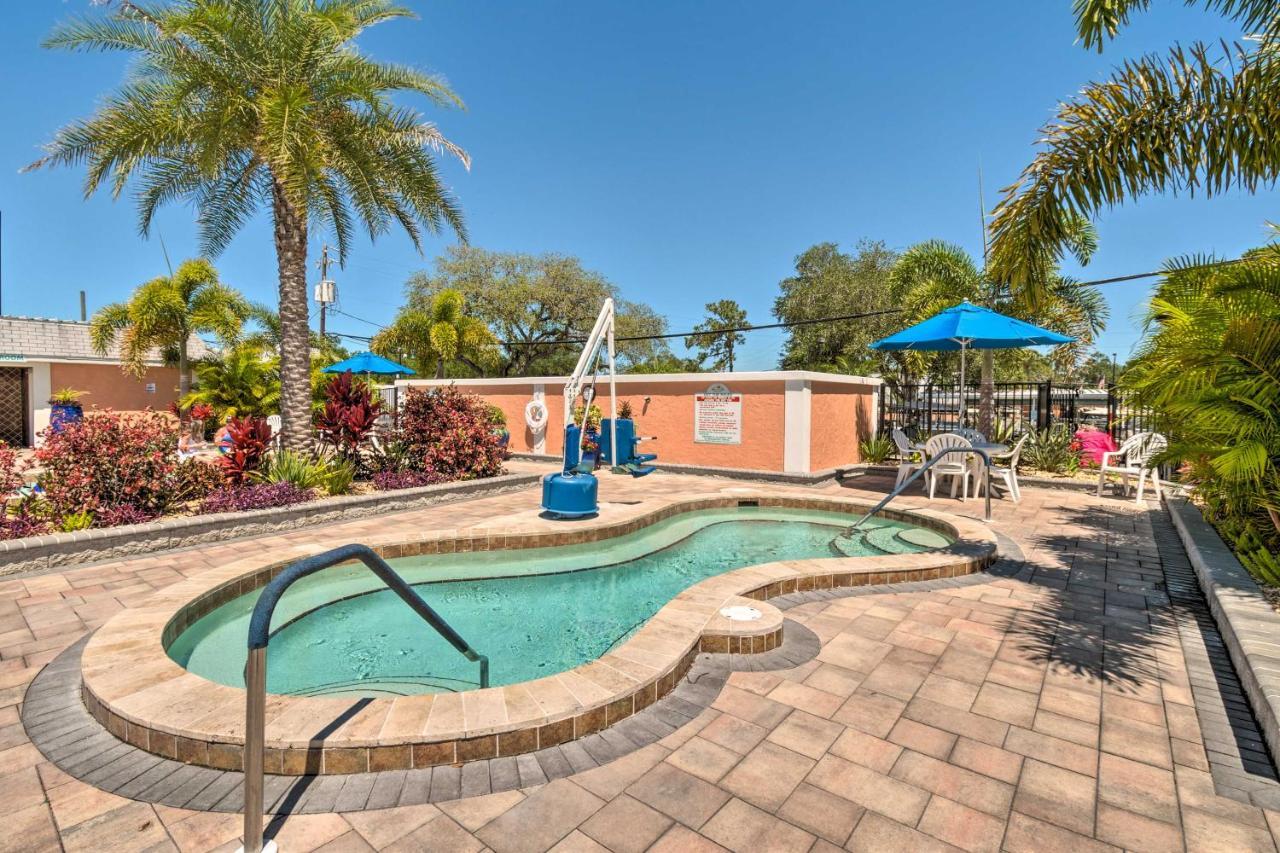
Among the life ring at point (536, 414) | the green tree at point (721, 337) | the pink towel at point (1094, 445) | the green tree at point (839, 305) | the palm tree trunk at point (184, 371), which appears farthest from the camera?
the green tree at point (721, 337)

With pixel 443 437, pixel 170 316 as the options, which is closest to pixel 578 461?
pixel 443 437

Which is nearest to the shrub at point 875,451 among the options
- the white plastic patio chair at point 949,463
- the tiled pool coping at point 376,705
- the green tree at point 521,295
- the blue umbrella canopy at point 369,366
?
the white plastic patio chair at point 949,463

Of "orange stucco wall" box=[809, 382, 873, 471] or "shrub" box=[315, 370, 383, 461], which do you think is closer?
"shrub" box=[315, 370, 383, 461]

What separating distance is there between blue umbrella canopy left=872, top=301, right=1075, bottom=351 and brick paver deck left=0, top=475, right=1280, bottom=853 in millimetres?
5358

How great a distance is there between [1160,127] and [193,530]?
10.1m

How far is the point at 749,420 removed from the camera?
1151 cm

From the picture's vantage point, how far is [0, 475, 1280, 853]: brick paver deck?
6.77 ft

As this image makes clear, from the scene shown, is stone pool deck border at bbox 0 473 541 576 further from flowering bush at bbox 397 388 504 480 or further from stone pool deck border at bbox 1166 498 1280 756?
stone pool deck border at bbox 1166 498 1280 756

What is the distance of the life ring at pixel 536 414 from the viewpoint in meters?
14.2

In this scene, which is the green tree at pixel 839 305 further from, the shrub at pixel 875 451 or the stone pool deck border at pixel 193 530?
the stone pool deck border at pixel 193 530

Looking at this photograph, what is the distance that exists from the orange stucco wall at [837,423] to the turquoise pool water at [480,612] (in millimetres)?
3755

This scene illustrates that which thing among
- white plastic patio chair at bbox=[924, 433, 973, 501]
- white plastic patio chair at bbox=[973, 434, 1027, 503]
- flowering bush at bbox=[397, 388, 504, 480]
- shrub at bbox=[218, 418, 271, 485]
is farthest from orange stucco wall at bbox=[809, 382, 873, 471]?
shrub at bbox=[218, 418, 271, 485]

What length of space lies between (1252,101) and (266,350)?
23.3 m

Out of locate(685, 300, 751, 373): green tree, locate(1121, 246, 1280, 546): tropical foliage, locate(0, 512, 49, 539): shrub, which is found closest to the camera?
locate(1121, 246, 1280, 546): tropical foliage
